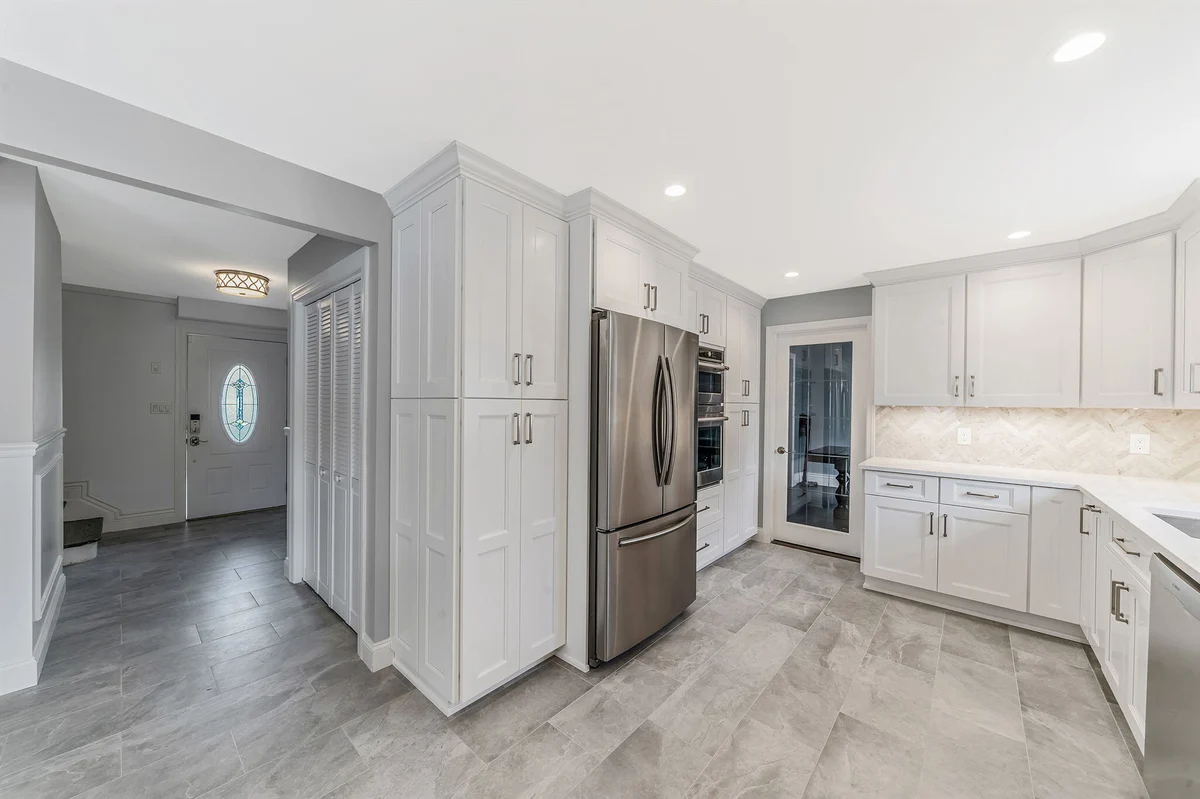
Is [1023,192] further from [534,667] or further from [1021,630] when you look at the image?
[534,667]

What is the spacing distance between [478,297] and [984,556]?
361 cm

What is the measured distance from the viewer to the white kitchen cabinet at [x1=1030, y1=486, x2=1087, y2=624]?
2.64 metres

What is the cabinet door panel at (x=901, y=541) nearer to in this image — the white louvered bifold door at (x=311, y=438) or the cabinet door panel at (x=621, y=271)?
the cabinet door panel at (x=621, y=271)

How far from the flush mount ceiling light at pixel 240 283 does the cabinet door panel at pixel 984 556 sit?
5.90 meters

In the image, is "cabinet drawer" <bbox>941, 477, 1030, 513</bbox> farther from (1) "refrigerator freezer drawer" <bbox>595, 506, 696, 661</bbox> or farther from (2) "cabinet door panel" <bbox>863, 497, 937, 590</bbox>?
(1) "refrigerator freezer drawer" <bbox>595, 506, 696, 661</bbox>

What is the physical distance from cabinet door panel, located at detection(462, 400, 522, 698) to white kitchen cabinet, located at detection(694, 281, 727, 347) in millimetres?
2081

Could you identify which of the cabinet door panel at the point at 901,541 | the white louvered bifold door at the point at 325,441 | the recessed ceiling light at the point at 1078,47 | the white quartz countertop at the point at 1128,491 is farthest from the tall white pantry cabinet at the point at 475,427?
the cabinet door panel at the point at 901,541

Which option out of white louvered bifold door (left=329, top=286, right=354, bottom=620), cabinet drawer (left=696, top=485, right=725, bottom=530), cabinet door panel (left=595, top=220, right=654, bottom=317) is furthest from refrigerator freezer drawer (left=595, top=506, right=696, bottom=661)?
white louvered bifold door (left=329, top=286, right=354, bottom=620)

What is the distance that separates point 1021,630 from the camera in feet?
9.33

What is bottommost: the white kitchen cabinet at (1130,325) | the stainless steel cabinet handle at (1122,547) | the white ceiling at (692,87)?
the stainless steel cabinet handle at (1122,547)

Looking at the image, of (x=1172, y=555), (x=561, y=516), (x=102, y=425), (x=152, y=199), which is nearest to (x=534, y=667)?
(x=561, y=516)

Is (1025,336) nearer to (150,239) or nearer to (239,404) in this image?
(150,239)

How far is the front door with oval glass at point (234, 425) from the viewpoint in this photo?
5242 mm

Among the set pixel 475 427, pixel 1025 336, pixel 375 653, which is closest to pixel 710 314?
pixel 1025 336
